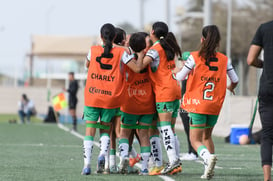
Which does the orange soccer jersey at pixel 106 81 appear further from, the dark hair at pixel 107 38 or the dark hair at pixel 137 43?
the dark hair at pixel 137 43

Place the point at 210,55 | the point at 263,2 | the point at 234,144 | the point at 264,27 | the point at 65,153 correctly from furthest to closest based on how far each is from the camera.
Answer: the point at 263,2, the point at 234,144, the point at 65,153, the point at 210,55, the point at 264,27

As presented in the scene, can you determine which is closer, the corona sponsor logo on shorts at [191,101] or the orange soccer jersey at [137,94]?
the corona sponsor logo on shorts at [191,101]

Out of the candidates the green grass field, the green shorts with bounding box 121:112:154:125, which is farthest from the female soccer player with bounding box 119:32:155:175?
the green grass field

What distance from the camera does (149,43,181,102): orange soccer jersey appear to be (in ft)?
36.3

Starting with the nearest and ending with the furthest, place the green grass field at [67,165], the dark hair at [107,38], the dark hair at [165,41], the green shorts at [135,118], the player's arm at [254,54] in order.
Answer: the player's arm at [254,54], the green grass field at [67,165], the dark hair at [107,38], the dark hair at [165,41], the green shorts at [135,118]

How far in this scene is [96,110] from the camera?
433 inches

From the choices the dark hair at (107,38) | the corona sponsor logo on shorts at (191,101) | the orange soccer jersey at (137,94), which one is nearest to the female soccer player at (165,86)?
the orange soccer jersey at (137,94)

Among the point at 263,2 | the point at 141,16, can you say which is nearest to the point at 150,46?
the point at 263,2

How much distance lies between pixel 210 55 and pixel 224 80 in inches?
15.1

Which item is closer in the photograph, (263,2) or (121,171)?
(121,171)

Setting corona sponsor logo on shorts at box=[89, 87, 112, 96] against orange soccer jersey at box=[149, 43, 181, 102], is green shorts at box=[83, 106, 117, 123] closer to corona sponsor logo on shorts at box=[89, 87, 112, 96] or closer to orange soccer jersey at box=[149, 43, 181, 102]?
corona sponsor logo on shorts at box=[89, 87, 112, 96]

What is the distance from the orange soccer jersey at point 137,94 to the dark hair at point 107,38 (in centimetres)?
41

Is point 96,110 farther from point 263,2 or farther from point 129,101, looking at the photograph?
point 263,2

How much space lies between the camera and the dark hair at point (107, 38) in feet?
35.6
